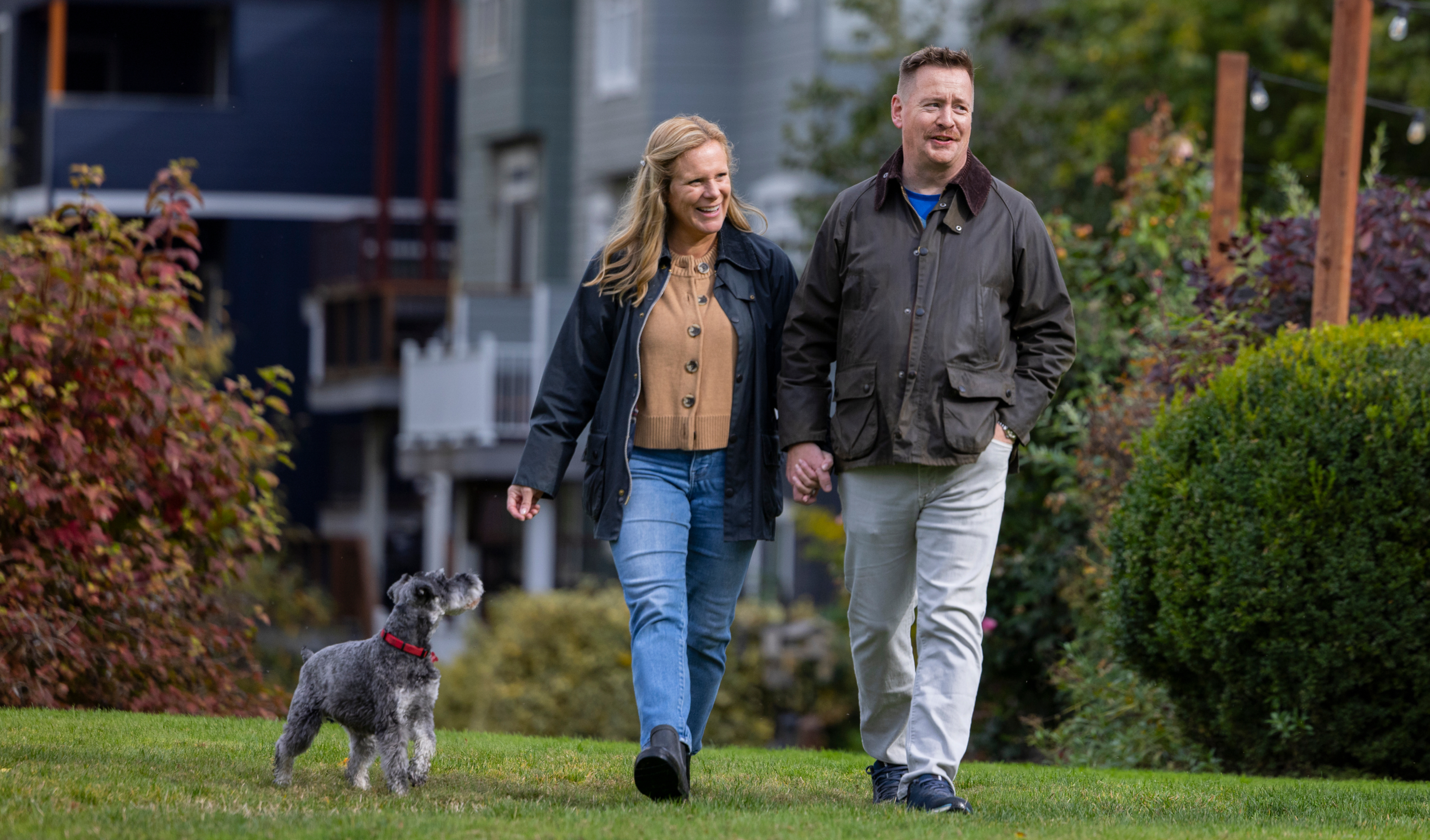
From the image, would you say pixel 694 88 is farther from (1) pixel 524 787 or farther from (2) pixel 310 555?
(1) pixel 524 787

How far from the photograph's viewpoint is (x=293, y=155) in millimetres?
28000

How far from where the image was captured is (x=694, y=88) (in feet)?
72.6

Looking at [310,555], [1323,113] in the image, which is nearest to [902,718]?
[1323,113]

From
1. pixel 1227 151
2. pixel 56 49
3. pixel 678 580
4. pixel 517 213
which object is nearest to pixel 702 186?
pixel 678 580

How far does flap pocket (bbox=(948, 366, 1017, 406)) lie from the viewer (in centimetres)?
554

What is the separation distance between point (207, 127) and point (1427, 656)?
23266 millimetres

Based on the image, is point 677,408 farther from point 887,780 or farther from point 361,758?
point 361,758

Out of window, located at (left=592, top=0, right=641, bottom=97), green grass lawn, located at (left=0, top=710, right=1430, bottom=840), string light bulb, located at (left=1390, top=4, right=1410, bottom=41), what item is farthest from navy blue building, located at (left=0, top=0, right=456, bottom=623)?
green grass lawn, located at (left=0, top=710, right=1430, bottom=840)

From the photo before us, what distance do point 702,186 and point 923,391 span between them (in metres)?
0.99

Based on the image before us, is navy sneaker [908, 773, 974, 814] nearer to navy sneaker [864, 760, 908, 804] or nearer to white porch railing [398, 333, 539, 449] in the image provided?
→ navy sneaker [864, 760, 908, 804]

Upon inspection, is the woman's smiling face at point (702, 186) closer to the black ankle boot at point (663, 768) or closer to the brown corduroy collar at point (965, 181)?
the brown corduroy collar at point (965, 181)

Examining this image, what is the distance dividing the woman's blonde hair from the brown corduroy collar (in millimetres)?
480

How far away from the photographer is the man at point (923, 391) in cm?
554

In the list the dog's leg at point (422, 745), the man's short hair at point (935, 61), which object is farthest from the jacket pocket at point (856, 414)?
the dog's leg at point (422, 745)
